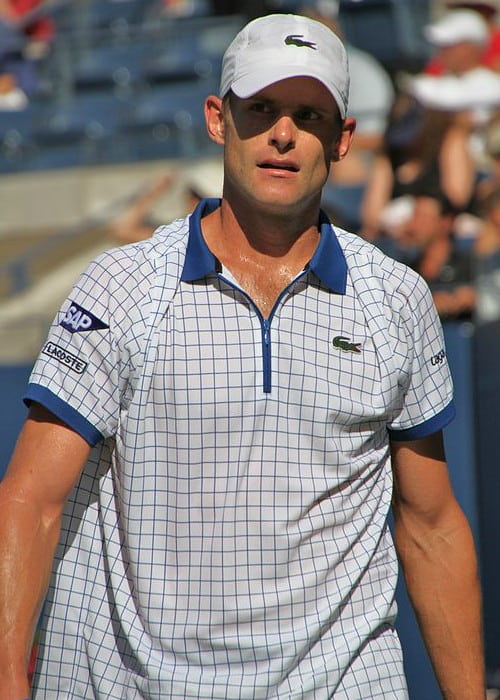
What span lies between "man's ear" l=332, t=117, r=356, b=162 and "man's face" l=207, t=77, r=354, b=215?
0.06m

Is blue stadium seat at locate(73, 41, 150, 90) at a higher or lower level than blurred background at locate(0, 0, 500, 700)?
higher

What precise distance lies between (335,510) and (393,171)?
4698 mm

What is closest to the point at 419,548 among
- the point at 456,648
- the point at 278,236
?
the point at 456,648

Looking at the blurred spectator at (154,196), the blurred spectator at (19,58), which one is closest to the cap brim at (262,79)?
the blurred spectator at (154,196)

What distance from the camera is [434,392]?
2.41 metres

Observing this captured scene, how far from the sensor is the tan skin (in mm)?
2104

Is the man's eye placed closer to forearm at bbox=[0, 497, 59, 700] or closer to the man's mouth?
the man's mouth

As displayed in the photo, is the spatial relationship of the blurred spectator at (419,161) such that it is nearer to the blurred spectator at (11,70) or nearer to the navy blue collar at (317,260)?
the blurred spectator at (11,70)

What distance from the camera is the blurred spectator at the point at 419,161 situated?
6391mm

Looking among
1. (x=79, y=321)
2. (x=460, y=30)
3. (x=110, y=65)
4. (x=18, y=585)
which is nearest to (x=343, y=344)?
(x=79, y=321)

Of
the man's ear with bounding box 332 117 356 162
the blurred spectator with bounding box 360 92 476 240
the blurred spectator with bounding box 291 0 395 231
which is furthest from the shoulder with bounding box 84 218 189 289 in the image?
the blurred spectator with bounding box 360 92 476 240

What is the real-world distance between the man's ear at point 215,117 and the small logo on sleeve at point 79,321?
Result: 45cm

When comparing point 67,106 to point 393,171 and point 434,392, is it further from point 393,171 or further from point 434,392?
point 434,392

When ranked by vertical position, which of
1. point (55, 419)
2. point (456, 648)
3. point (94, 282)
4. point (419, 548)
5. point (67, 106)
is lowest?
point (456, 648)
